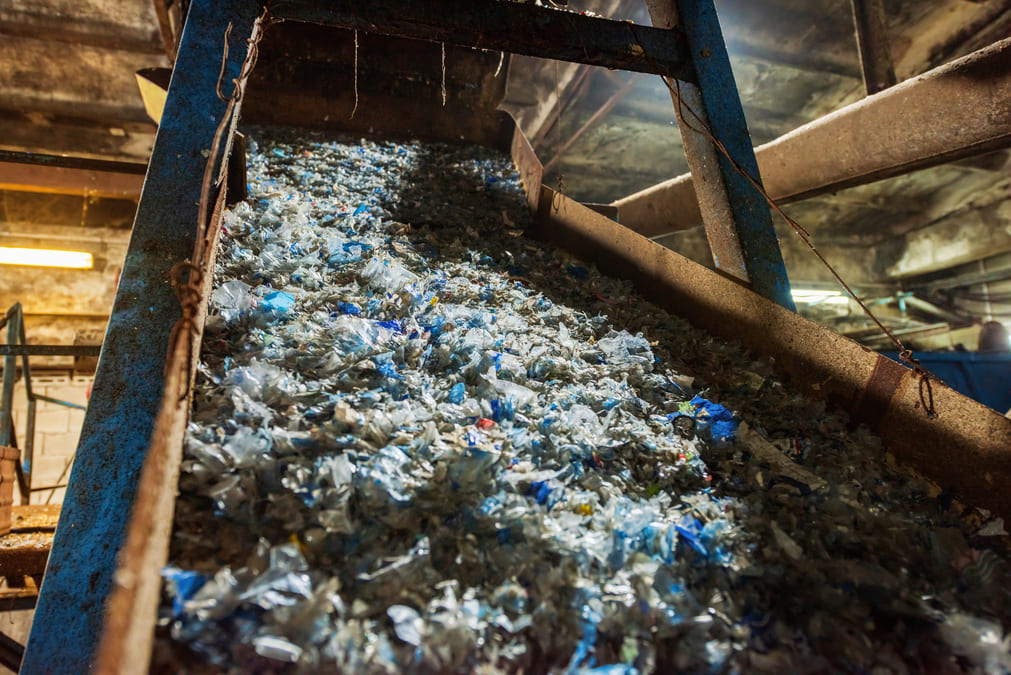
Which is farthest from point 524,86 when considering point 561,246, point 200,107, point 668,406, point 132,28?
point 668,406

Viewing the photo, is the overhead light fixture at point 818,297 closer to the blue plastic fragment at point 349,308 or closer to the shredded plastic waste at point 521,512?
the shredded plastic waste at point 521,512

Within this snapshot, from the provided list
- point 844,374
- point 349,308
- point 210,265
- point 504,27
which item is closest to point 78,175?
point 210,265

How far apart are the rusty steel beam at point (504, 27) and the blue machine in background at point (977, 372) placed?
5.12 m

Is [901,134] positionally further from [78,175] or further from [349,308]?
[78,175]

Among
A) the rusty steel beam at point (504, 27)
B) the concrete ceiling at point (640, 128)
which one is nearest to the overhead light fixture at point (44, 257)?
the concrete ceiling at point (640, 128)

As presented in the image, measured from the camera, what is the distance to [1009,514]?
1451 millimetres

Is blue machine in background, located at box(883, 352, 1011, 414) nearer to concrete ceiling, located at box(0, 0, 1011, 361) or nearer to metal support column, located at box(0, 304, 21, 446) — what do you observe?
concrete ceiling, located at box(0, 0, 1011, 361)

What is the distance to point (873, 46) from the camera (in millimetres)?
3453

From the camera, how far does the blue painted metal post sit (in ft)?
3.43

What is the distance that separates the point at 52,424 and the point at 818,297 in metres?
14.2

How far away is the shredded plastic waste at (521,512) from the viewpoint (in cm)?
100

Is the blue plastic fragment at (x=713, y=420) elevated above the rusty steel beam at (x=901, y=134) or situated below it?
below

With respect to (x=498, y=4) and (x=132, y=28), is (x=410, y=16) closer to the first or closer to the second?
(x=498, y=4)

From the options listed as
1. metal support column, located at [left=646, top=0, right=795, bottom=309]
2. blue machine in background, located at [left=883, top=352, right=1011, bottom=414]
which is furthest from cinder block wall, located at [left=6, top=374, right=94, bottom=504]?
blue machine in background, located at [left=883, top=352, right=1011, bottom=414]
